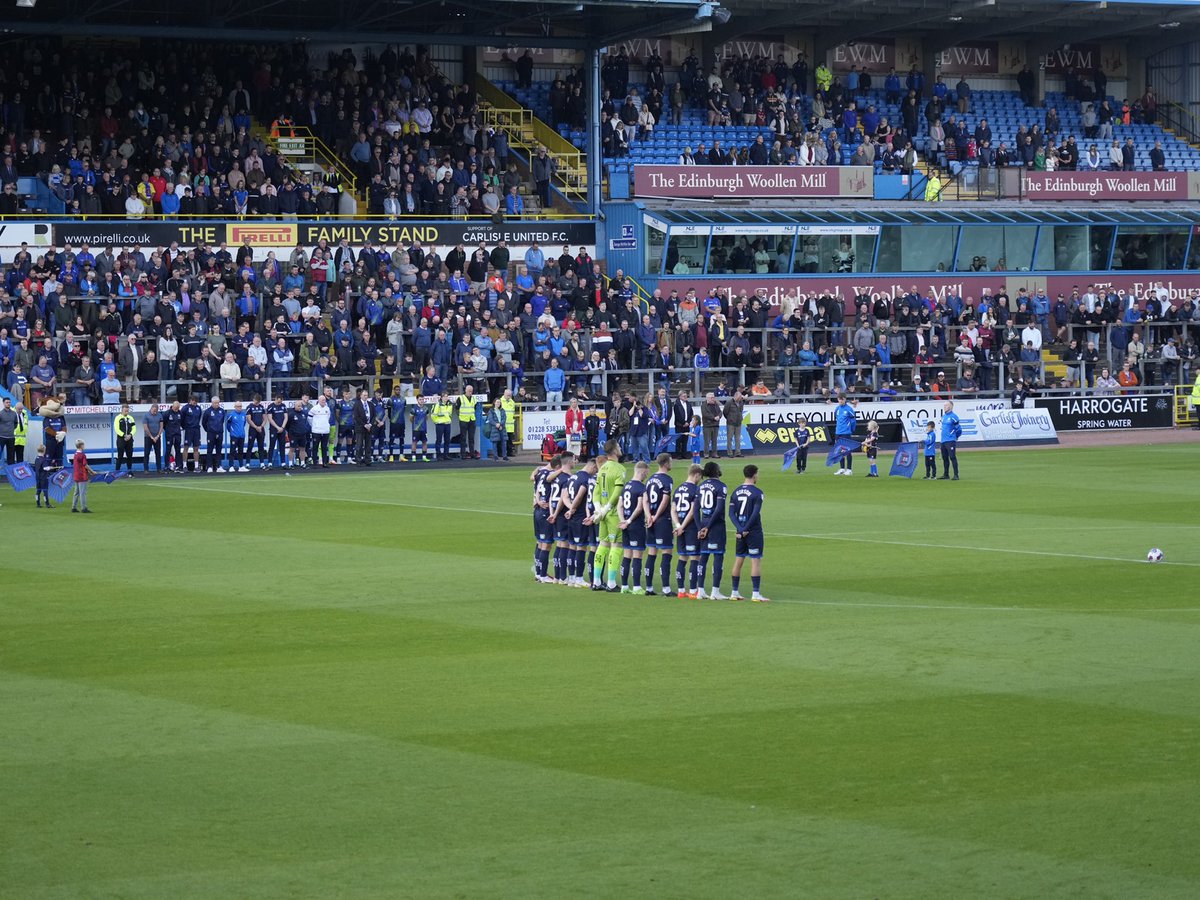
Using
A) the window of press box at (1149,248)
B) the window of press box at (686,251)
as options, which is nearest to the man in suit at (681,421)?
the window of press box at (686,251)

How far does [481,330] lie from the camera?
48.4m

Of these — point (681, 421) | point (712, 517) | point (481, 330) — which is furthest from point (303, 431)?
point (712, 517)

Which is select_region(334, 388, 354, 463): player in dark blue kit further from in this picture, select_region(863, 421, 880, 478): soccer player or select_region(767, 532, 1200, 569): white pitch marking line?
select_region(767, 532, 1200, 569): white pitch marking line

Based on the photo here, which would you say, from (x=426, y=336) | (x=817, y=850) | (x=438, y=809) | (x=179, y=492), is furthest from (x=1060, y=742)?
(x=426, y=336)

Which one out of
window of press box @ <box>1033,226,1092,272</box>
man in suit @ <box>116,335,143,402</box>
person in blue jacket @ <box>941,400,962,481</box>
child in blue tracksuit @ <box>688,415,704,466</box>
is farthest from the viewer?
window of press box @ <box>1033,226,1092,272</box>

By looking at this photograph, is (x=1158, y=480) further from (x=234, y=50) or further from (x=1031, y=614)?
(x=234, y=50)

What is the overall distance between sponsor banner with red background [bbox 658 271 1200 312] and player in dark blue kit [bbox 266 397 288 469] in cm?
1625

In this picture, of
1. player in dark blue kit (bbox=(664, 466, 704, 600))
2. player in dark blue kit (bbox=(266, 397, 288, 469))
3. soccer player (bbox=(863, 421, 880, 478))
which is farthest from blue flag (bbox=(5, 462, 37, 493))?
soccer player (bbox=(863, 421, 880, 478))

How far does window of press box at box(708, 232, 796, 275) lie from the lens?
5759cm

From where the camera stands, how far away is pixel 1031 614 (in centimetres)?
1977

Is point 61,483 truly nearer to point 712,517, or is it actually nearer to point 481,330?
point 481,330

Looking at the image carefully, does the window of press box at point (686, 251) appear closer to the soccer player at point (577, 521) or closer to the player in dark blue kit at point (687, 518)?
the soccer player at point (577, 521)

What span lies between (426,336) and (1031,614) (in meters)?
29.0

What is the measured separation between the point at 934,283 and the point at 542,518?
40363 millimetres
